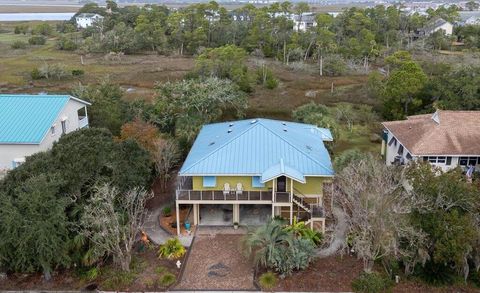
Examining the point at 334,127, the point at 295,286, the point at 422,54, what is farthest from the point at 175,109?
the point at 422,54

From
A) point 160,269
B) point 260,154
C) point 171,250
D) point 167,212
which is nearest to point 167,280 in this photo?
point 160,269

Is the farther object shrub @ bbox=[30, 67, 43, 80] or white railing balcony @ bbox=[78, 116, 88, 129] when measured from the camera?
shrub @ bbox=[30, 67, 43, 80]

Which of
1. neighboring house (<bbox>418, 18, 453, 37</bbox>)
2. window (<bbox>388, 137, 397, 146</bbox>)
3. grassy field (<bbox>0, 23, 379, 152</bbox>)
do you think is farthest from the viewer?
neighboring house (<bbox>418, 18, 453, 37</bbox>)

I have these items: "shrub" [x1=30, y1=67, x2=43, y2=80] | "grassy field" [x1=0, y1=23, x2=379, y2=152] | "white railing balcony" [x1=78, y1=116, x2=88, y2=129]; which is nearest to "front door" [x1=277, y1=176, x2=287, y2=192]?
"grassy field" [x1=0, y1=23, x2=379, y2=152]

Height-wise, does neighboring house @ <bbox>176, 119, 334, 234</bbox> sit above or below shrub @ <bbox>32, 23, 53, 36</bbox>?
below

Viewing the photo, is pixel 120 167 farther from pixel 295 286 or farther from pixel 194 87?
pixel 194 87

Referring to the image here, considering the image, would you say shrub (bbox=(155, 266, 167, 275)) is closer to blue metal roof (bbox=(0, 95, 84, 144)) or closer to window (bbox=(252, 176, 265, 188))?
window (bbox=(252, 176, 265, 188))

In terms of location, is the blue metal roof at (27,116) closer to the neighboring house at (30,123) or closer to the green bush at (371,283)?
the neighboring house at (30,123)

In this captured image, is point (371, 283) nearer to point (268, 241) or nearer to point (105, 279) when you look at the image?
point (268, 241)
